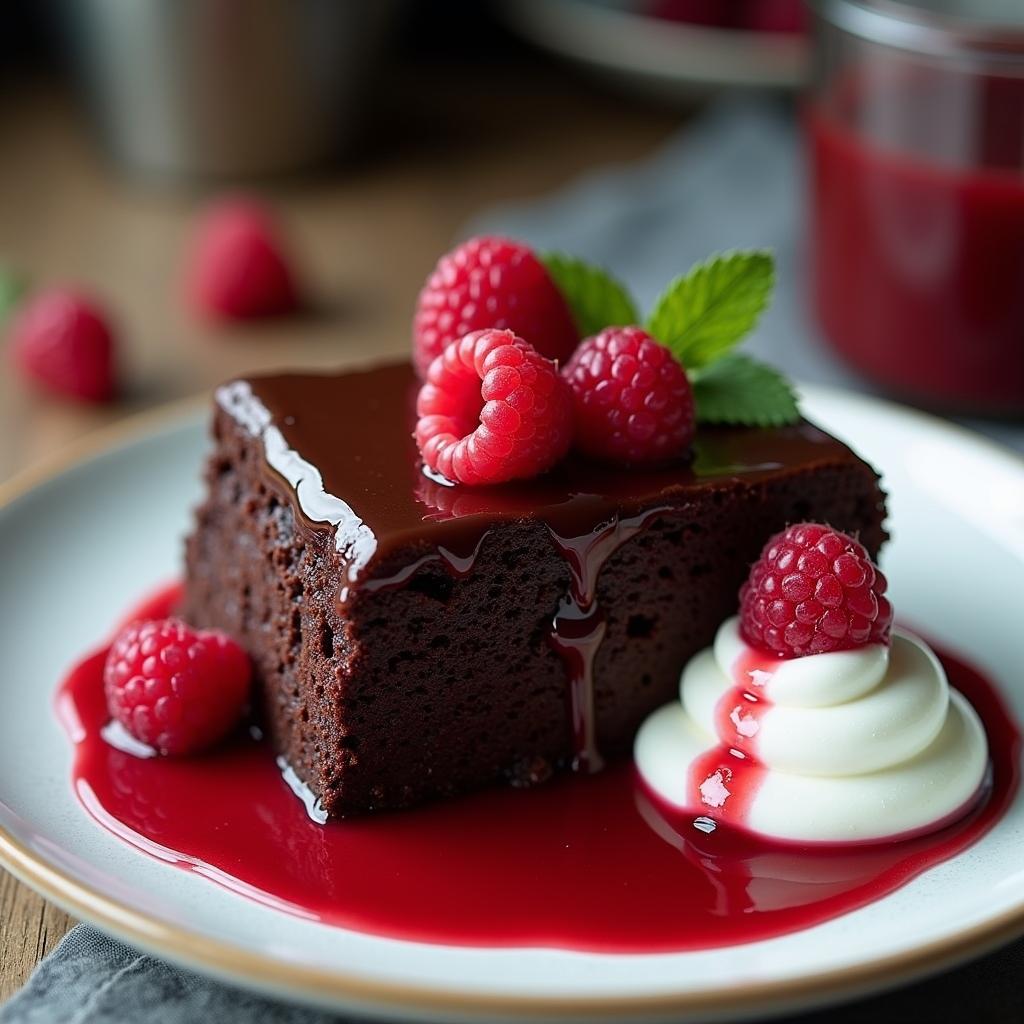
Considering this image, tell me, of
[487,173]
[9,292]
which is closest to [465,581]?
[9,292]

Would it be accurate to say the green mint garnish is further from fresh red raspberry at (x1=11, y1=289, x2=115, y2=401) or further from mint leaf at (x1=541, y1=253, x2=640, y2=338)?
fresh red raspberry at (x1=11, y1=289, x2=115, y2=401)

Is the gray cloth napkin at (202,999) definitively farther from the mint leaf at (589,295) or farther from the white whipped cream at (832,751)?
the mint leaf at (589,295)

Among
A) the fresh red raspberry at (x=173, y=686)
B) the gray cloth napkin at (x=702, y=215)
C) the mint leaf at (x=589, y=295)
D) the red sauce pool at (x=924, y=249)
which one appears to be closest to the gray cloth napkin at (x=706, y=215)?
the gray cloth napkin at (x=702, y=215)

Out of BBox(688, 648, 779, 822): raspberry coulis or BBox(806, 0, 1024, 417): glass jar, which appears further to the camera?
BBox(806, 0, 1024, 417): glass jar

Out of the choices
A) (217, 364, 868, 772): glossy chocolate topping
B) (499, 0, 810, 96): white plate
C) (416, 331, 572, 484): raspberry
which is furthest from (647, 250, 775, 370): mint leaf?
(499, 0, 810, 96): white plate

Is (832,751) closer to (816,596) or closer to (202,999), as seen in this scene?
(816,596)

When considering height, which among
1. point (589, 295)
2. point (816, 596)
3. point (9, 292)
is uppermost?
point (589, 295)
